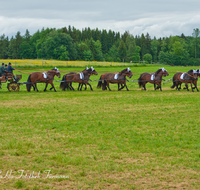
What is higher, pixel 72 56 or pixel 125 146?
pixel 72 56

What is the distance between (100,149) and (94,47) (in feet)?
401

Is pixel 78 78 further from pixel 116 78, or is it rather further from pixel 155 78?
pixel 155 78

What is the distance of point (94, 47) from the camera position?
419 ft

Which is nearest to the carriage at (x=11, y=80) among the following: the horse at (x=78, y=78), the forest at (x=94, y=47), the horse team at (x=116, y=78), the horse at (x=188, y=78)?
the horse team at (x=116, y=78)

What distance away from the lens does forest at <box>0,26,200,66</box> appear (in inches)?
4313

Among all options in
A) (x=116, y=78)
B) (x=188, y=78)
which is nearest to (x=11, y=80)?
(x=116, y=78)

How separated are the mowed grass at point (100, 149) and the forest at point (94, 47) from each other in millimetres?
93567

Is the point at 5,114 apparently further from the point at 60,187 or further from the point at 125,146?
the point at 60,187

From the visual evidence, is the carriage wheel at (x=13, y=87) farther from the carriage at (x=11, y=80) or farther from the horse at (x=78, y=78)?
the horse at (x=78, y=78)

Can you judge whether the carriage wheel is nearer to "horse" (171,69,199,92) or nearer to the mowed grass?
the mowed grass

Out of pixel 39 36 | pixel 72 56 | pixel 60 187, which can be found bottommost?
pixel 60 187

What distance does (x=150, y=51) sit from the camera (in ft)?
518

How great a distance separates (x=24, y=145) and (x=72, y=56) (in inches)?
4251

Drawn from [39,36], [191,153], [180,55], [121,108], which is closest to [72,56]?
[39,36]
